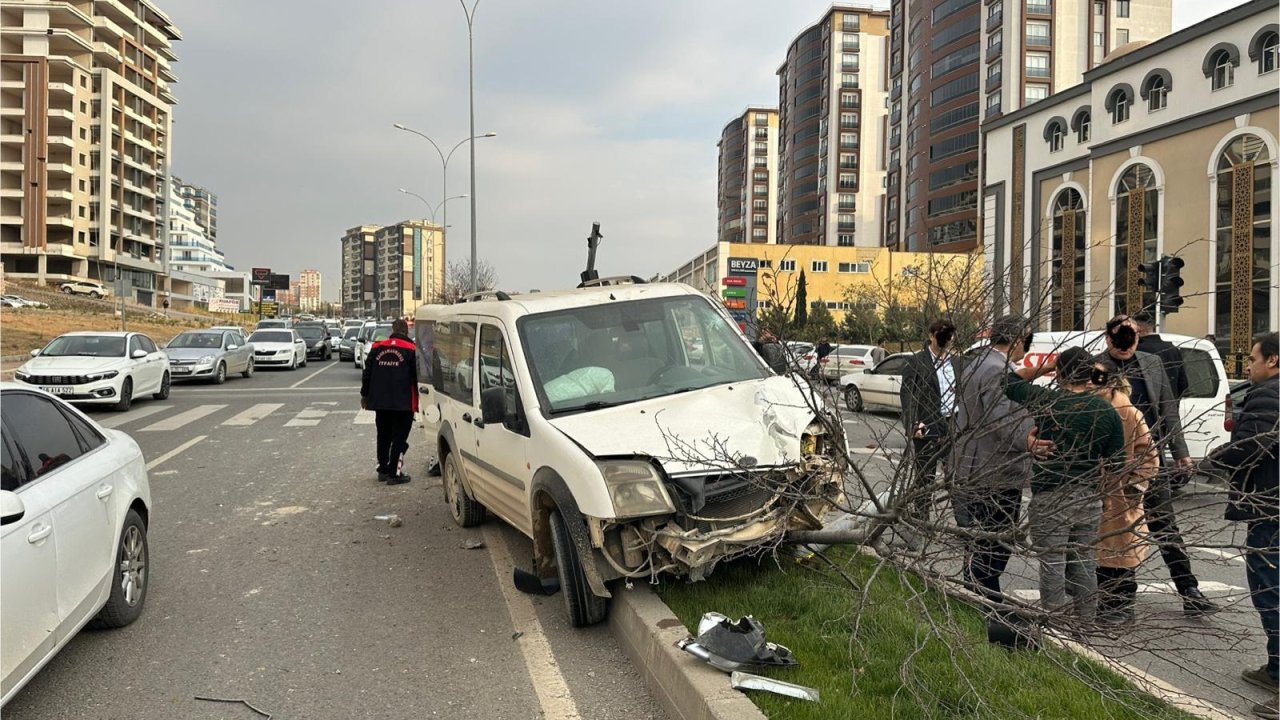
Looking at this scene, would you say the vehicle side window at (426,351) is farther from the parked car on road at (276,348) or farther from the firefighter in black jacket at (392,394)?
the parked car on road at (276,348)

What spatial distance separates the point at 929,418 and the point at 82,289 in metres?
86.2

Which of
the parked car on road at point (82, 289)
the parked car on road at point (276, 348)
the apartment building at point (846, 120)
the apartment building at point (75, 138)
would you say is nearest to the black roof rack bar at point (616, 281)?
the parked car on road at point (276, 348)

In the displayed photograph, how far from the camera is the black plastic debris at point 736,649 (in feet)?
11.9

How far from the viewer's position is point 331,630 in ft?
15.4

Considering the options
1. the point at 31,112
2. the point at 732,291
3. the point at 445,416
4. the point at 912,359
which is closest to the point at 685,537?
the point at 912,359

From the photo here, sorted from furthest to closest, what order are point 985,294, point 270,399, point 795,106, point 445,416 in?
point 795,106 → point 270,399 → point 445,416 → point 985,294

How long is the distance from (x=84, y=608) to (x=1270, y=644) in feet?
18.3

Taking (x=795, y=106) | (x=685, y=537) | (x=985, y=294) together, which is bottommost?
(x=685, y=537)

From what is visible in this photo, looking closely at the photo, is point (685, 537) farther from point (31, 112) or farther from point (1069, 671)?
point (31, 112)

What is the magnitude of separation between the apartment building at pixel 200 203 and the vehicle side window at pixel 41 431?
177436 millimetres

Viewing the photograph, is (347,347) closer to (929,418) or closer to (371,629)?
(371,629)

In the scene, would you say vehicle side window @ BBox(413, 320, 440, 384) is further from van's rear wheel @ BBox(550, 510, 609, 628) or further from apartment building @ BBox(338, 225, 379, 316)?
apartment building @ BBox(338, 225, 379, 316)

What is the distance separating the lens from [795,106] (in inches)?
4604

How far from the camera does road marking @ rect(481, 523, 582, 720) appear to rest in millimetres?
3775
